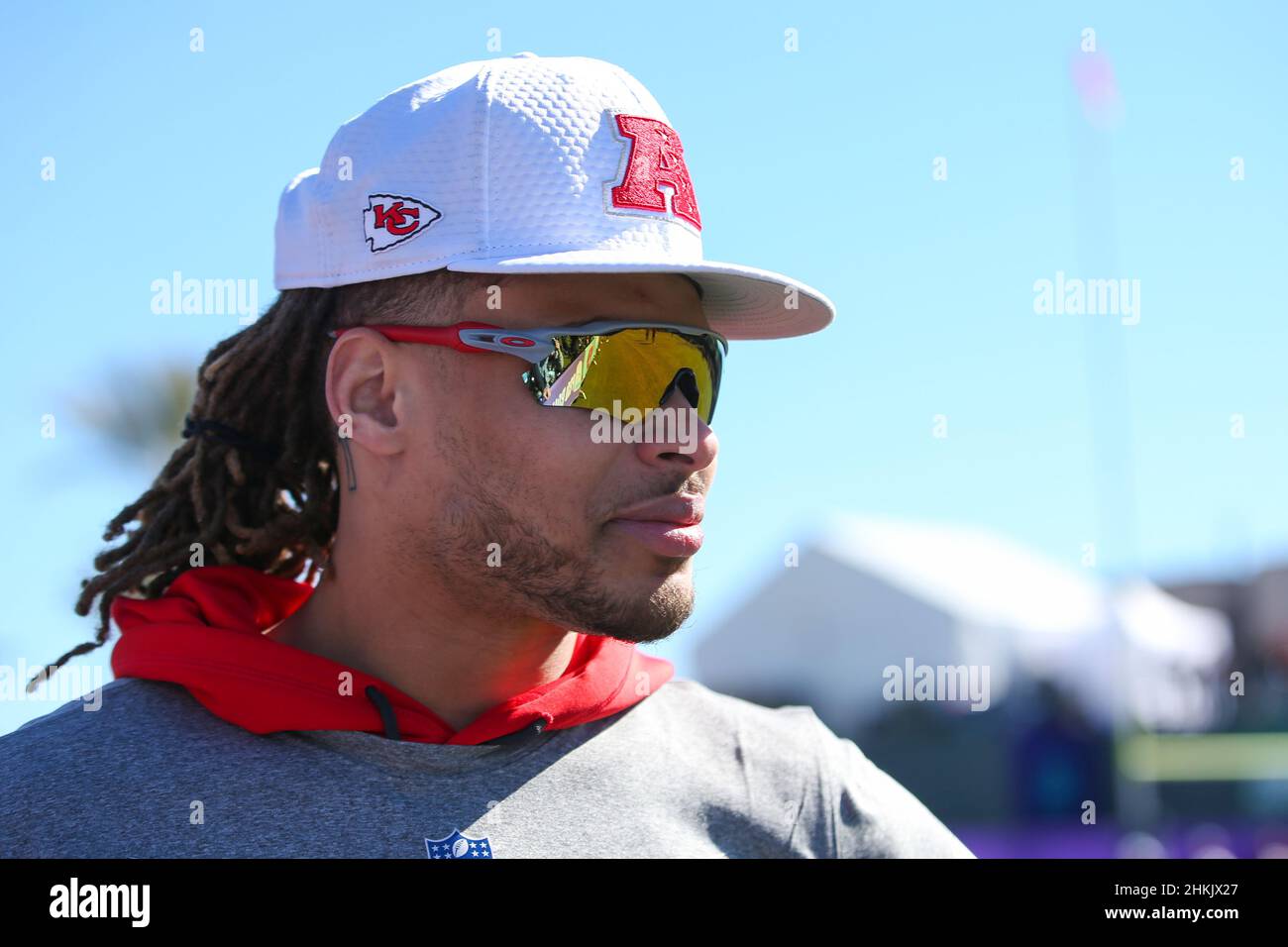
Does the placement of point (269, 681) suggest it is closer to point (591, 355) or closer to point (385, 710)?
point (385, 710)

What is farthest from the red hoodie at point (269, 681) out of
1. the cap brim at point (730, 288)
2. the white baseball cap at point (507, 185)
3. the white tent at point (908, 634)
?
the white tent at point (908, 634)

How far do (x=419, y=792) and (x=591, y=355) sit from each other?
0.92 meters

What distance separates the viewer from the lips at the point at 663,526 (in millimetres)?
2602

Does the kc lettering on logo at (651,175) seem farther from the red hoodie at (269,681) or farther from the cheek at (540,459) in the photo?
the red hoodie at (269,681)

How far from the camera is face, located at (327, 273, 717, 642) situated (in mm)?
2572

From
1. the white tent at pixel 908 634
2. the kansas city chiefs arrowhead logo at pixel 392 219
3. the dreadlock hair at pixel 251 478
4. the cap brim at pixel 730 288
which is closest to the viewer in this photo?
the cap brim at pixel 730 288

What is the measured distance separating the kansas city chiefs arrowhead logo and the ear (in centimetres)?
20

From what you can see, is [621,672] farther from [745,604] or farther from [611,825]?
[745,604]

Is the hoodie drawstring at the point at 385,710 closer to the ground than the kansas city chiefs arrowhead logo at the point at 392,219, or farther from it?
closer to the ground

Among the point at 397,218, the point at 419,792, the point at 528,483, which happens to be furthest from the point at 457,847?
the point at 397,218

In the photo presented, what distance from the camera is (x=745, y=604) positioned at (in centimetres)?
1869

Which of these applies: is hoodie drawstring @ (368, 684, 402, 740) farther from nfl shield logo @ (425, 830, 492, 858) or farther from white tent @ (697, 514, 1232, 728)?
white tent @ (697, 514, 1232, 728)

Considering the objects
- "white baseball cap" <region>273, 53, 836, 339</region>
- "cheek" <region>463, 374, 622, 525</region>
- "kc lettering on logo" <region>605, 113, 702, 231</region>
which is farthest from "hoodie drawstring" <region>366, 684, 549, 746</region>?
"kc lettering on logo" <region>605, 113, 702, 231</region>
